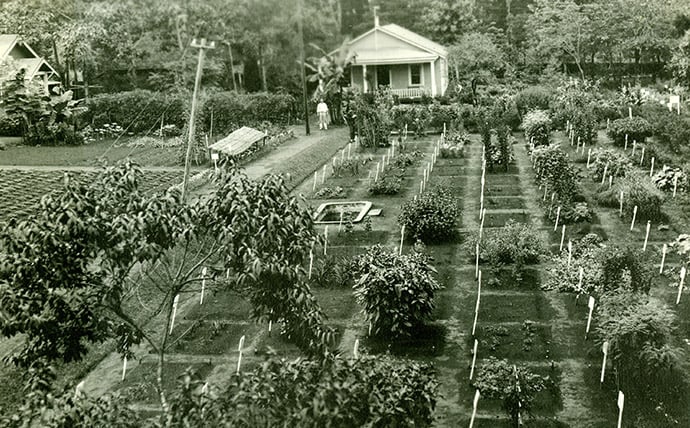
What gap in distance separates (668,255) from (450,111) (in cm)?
2036

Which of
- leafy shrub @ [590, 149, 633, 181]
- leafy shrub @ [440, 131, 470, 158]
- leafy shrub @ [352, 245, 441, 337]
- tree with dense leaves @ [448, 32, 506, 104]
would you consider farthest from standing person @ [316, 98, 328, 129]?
leafy shrub @ [352, 245, 441, 337]

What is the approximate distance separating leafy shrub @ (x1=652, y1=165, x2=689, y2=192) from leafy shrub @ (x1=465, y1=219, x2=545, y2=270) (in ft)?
21.2

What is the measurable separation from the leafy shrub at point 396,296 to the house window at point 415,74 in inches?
1471

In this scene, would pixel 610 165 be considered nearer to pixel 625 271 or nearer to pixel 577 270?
pixel 577 270

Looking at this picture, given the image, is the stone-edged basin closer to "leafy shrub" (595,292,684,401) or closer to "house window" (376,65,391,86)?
"leafy shrub" (595,292,684,401)

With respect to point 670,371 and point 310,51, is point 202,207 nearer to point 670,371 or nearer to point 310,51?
point 670,371

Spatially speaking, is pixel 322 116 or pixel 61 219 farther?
pixel 322 116

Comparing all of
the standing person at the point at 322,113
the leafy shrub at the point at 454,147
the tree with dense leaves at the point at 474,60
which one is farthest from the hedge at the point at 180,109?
the tree with dense leaves at the point at 474,60

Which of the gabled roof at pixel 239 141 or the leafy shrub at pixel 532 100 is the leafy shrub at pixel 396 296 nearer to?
the gabled roof at pixel 239 141

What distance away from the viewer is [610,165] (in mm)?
23609

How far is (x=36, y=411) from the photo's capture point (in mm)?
6641

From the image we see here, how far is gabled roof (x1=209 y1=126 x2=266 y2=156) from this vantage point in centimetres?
2908

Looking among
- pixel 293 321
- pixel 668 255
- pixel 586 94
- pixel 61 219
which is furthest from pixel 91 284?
pixel 586 94

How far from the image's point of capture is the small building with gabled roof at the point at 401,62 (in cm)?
4766
